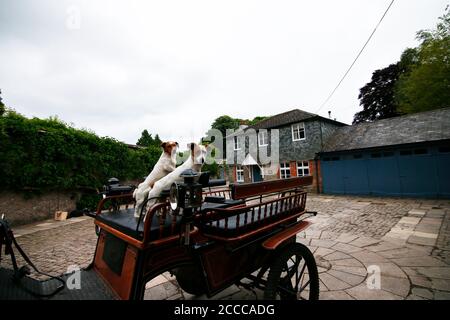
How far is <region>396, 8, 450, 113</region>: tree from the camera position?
14.9 meters

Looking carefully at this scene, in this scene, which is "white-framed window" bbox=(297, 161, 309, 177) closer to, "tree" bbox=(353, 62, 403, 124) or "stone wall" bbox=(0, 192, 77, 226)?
"stone wall" bbox=(0, 192, 77, 226)

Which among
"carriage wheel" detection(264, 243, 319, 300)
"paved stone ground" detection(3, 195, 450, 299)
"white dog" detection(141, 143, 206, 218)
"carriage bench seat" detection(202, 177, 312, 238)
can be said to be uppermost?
"white dog" detection(141, 143, 206, 218)

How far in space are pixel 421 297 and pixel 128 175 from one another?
11757 millimetres

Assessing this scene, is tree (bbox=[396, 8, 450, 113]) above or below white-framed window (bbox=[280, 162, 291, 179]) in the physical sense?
above

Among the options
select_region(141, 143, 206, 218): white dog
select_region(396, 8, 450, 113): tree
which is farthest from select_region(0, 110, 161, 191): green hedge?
select_region(396, 8, 450, 113): tree

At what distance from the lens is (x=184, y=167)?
2152mm

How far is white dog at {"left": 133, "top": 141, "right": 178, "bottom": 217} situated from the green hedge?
790cm

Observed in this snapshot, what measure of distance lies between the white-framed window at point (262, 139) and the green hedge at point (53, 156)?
1133 centimetres

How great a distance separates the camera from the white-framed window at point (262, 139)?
17.5 m

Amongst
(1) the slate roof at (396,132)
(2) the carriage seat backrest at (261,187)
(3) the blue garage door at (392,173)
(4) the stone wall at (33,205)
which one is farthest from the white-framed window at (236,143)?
(2) the carriage seat backrest at (261,187)
